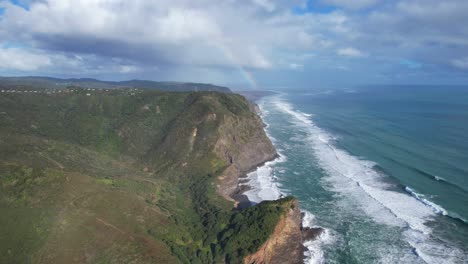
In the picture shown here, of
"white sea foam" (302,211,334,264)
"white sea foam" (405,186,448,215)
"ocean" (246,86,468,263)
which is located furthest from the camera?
"white sea foam" (405,186,448,215)

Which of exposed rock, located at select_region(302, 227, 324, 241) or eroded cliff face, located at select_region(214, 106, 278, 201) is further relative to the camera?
eroded cliff face, located at select_region(214, 106, 278, 201)

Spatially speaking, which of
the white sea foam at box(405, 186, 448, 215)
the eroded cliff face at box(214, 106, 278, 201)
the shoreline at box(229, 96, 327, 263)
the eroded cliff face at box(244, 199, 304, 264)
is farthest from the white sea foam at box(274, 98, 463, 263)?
the eroded cliff face at box(244, 199, 304, 264)

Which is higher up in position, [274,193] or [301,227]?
[274,193]

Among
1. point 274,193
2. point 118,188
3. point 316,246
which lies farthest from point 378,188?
point 118,188

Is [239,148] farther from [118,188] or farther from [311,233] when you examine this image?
[311,233]

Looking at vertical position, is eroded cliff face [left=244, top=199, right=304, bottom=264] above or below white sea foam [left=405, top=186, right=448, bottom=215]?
below

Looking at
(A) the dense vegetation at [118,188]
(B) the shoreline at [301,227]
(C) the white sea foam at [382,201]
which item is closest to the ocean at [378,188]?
(C) the white sea foam at [382,201]

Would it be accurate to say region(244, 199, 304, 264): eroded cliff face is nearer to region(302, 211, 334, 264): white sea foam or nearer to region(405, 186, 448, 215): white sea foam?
region(302, 211, 334, 264): white sea foam

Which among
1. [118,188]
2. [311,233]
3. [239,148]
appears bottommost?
[311,233]
